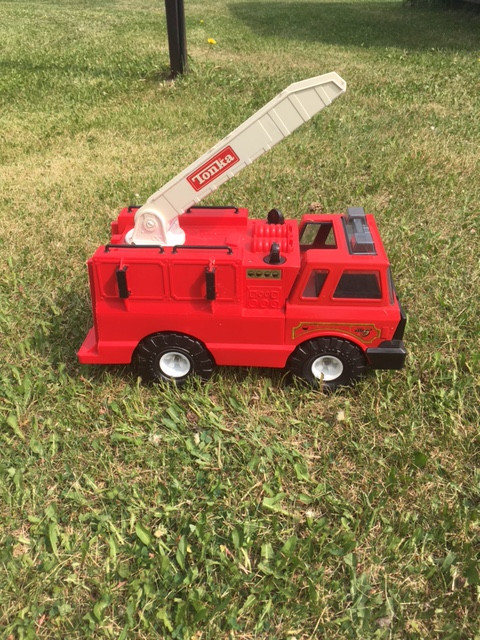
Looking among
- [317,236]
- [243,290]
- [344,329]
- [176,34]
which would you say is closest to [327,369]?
[344,329]

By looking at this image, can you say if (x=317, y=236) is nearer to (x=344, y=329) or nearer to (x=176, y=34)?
(x=344, y=329)

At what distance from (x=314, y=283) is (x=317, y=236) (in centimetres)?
71

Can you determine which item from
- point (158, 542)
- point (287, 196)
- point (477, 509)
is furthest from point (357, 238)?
point (287, 196)

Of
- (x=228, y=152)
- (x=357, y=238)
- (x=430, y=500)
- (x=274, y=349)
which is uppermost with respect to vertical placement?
(x=228, y=152)

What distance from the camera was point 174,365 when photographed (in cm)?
352

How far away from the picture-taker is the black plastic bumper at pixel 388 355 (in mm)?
3268

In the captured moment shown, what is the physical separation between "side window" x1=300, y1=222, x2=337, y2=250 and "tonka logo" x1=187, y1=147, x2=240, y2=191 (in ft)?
2.81

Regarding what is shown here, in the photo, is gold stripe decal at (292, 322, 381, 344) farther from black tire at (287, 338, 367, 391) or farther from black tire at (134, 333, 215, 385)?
black tire at (134, 333, 215, 385)

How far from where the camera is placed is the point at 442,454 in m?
3.04

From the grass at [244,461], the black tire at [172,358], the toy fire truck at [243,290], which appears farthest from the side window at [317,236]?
the black tire at [172,358]

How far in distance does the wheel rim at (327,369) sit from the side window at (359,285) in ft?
1.55

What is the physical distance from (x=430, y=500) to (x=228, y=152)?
7.42 feet

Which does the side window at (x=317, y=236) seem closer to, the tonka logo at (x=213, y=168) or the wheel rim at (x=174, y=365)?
the tonka logo at (x=213, y=168)

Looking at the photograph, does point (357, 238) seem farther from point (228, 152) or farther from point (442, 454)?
point (442, 454)
